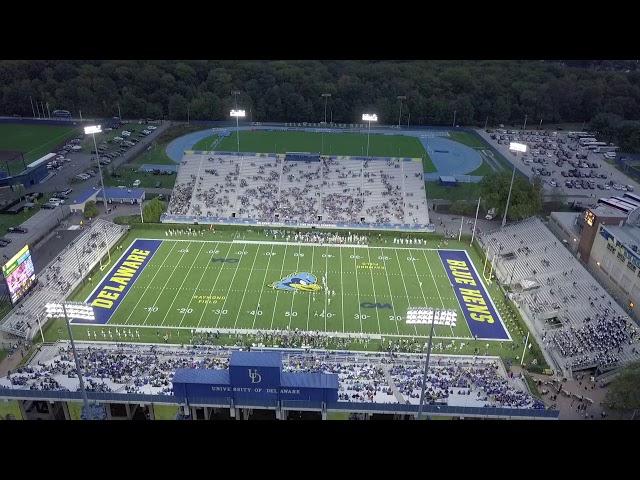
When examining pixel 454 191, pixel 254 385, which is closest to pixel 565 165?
pixel 454 191

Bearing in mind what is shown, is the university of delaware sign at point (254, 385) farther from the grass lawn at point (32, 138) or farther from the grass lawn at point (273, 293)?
the grass lawn at point (32, 138)

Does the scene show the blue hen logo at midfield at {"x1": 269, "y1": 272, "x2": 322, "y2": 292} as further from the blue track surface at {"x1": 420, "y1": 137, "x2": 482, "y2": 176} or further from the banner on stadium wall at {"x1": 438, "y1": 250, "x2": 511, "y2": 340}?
the blue track surface at {"x1": 420, "y1": 137, "x2": 482, "y2": 176}

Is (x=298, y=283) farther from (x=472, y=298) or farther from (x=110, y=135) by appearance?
(x=110, y=135)

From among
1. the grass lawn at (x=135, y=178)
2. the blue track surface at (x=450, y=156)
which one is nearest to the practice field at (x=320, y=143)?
the blue track surface at (x=450, y=156)

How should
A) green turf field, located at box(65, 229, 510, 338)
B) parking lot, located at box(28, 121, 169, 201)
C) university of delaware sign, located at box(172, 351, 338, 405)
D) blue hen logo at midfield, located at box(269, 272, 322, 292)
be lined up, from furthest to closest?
parking lot, located at box(28, 121, 169, 201)
blue hen logo at midfield, located at box(269, 272, 322, 292)
green turf field, located at box(65, 229, 510, 338)
university of delaware sign, located at box(172, 351, 338, 405)

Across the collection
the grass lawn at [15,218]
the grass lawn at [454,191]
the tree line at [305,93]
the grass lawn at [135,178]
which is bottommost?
the grass lawn at [15,218]

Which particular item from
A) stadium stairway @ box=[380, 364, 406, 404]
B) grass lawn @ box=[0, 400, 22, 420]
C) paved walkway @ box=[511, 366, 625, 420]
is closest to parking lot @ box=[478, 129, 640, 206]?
paved walkway @ box=[511, 366, 625, 420]

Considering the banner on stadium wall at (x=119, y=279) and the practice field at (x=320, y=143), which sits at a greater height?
the practice field at (x=320, y=143)
